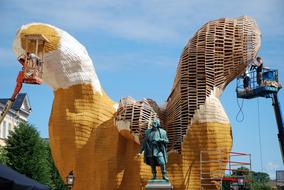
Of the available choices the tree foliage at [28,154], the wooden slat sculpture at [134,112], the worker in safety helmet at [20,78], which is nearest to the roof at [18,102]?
the tree foliage at [28,154]

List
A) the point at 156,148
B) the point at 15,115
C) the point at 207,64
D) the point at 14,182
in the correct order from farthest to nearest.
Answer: the point at 15,115
the point at 207,64
the point at 156,148
the point at 14,182

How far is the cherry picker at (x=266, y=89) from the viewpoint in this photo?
2005 cm

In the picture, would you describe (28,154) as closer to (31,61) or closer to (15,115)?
(31,61)

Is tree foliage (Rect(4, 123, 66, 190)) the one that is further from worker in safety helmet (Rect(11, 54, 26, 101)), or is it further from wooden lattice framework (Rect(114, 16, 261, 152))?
wooden lattice framework (Rect(114, 16, 261, 152))

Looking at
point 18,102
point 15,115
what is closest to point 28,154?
point 15,115

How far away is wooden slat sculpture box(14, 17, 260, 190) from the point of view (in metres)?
17.1

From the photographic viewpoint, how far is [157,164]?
1519 cm

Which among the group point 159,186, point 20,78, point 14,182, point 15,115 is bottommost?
point 14,182

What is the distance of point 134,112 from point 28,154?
13.5 m

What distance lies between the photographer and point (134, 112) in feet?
56.1

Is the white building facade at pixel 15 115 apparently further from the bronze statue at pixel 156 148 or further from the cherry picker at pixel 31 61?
the bronze statue at pixel 156 148

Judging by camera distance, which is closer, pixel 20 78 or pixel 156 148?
pixel 156 148

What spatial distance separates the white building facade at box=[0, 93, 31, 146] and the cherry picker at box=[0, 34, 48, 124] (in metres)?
24.6

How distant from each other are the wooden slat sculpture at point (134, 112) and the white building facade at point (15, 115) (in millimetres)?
24858
